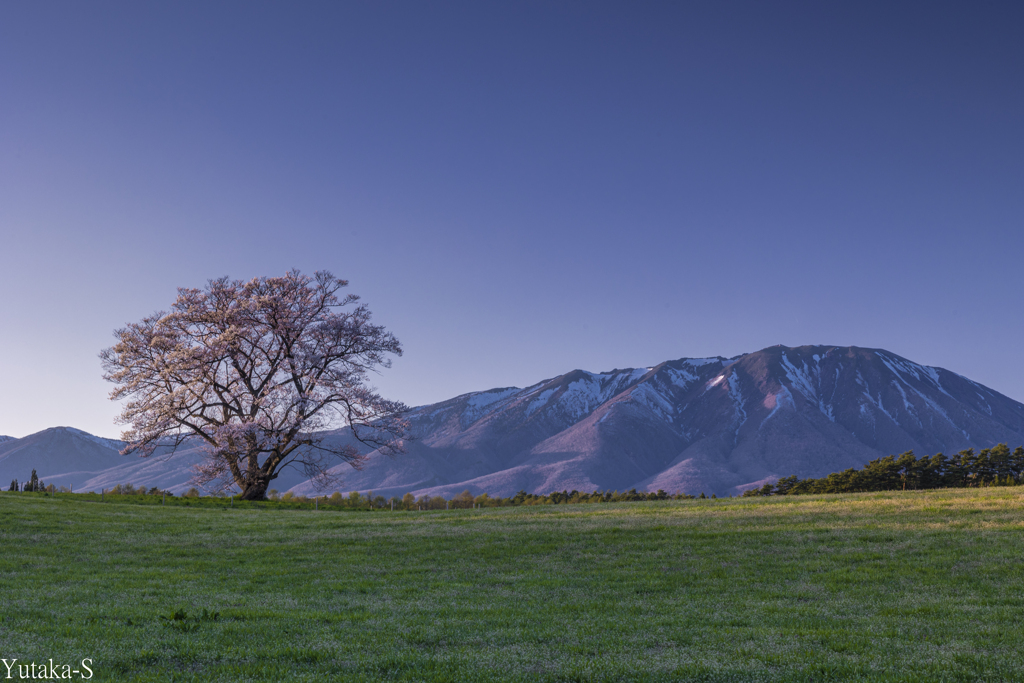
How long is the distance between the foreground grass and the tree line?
35068mm

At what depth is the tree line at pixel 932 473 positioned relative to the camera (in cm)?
5953

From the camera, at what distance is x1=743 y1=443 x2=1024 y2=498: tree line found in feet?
195

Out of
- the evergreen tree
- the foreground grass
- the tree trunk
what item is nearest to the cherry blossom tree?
the tree trunk

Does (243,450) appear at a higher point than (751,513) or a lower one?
higher

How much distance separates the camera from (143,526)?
Answer: 98.3 feet

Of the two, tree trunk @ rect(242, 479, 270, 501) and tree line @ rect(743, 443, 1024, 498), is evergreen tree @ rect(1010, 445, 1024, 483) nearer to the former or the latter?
tree line @ rect(743, 443, 1024, 498)

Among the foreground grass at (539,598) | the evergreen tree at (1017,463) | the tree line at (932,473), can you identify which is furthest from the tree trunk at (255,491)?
the evergreen tree at (1017,463)

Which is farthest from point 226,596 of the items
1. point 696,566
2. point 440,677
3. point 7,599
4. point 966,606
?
point 966,606

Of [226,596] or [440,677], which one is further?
[226,596]

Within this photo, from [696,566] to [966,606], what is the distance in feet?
23.6

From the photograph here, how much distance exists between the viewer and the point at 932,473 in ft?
203

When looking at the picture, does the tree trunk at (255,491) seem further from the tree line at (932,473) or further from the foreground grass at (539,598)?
the tree line at (932,473)

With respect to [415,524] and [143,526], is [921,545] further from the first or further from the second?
[143,526]

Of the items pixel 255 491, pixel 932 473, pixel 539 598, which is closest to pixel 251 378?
pixel 255 491
